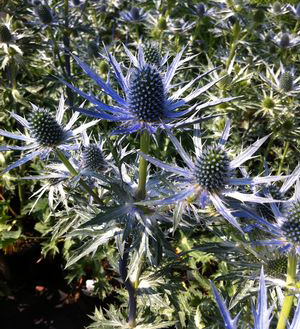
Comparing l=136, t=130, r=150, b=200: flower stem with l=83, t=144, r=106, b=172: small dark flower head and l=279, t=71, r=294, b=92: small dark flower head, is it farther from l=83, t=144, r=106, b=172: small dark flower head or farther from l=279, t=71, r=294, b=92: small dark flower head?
l=279, t=71, r=294, b=92: small dark flower head

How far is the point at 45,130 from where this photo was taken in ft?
4.47

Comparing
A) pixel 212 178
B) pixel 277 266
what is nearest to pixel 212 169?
pixel 212 178

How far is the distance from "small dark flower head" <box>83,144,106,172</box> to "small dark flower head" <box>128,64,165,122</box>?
40cm

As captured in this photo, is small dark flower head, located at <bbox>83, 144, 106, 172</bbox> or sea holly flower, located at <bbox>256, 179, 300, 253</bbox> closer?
sea holly flower, located at <bbox>256, 179, 300, 253</bbox>

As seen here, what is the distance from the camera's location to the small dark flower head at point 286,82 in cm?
266

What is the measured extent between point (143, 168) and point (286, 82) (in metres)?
1.89

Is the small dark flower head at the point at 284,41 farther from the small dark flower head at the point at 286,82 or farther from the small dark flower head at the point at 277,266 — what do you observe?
the small dark flower head at the point at 277,266

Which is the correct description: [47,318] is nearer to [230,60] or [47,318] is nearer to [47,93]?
[47,93]

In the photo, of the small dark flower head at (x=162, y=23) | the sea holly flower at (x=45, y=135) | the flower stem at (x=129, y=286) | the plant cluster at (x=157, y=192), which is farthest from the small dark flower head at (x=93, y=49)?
the flower stem at (x=129, y=286)

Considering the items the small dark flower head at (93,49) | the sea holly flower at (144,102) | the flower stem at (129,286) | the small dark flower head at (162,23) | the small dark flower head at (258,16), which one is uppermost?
the sea holly flower at (144,102)

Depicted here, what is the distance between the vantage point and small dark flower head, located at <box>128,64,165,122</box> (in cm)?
117

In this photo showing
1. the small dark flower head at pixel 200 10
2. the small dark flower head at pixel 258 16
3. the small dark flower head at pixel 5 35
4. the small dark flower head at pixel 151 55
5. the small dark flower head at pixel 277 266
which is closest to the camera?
the small dark flower head at pixel 277 266

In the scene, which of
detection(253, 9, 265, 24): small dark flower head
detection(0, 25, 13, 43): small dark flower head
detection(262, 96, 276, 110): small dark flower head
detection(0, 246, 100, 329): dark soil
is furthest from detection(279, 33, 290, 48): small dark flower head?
detection(0, 246, 100, 329): dark soil

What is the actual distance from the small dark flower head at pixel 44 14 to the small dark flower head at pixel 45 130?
175 cm
